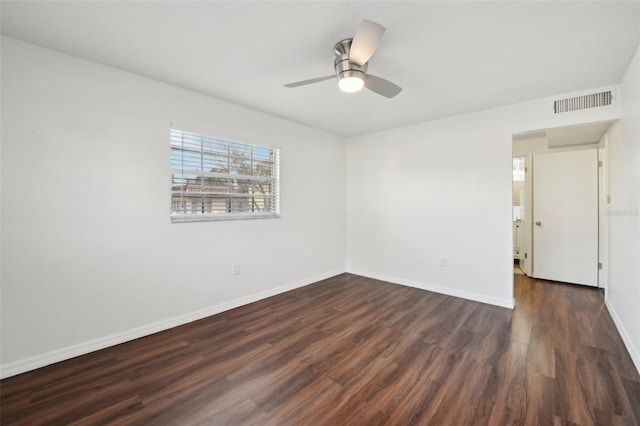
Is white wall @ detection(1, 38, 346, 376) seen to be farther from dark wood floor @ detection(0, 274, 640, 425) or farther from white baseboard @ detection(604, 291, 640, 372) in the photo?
white baseboard @ detection(604, 291, 640, 372)

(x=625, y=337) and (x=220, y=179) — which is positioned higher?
(x=220, y=179)

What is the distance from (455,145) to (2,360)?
15.6 feet

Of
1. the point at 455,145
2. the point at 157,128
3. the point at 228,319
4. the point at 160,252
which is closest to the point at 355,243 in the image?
the point at 455,145

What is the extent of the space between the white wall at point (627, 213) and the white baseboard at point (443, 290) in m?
0.95

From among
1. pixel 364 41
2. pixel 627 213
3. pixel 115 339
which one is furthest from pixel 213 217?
pixel 627 213

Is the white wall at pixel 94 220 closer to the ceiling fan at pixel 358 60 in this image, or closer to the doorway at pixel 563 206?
the ceiling fan at pixel 358 60

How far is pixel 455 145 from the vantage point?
11.7ft

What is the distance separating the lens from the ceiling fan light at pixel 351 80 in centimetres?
188

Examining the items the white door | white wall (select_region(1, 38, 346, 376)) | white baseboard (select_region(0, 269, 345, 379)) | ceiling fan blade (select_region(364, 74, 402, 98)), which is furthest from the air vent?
white baseboard (select_region(0, 269, 345, 379))

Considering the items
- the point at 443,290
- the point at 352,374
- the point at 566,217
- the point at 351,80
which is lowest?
the point at 352,374

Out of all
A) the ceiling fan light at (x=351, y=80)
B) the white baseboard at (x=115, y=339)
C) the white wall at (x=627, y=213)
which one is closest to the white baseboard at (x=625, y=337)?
the white wall at (x=627, y=213)

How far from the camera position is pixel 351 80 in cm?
189

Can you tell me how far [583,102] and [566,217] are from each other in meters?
2.11

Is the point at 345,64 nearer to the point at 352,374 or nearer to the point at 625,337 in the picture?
the point at 352,374
